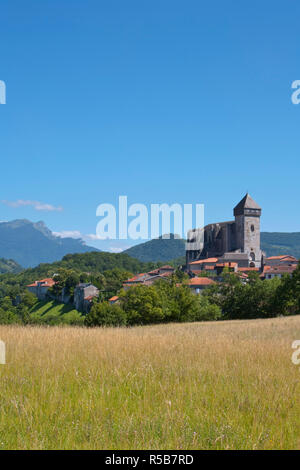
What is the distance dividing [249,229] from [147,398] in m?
130

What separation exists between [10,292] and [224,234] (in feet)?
288

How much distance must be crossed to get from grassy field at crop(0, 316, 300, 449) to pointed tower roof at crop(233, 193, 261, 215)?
130 metres

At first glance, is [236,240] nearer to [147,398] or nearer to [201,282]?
[201,282]

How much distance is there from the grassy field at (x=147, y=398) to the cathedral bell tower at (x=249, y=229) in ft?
401

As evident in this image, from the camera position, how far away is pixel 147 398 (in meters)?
5.62

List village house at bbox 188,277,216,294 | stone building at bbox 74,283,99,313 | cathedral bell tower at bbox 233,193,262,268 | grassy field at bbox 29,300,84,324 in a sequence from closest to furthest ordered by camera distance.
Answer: village house at bbox 188,277,216,294 < stone building at bbox 74,283,99,313 < grassy field at bbox 29,300,84,324 < cathedral bell tower at bbox 233,193,262,268

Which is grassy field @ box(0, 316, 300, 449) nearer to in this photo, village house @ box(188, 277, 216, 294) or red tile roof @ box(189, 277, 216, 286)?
village house @ box(188, 277, 216, 294)

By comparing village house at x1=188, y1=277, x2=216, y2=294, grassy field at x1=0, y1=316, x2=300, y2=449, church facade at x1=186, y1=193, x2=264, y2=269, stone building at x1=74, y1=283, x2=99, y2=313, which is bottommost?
stone building at x1=74, y1=283, x2=99, y2=313

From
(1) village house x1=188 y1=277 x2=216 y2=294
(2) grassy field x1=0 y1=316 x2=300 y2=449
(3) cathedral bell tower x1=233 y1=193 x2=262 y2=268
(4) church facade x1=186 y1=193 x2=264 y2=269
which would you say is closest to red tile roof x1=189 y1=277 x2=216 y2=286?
(1) village house x1=188 y1=277 x2=216 y2=294

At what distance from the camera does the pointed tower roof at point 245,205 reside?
442 ft

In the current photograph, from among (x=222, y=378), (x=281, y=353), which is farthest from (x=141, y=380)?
(x=281, y=353)

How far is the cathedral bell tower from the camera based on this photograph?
129500 mm

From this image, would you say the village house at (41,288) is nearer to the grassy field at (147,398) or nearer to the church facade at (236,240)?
the church facade at (236,240)

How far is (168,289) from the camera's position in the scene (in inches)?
2443
